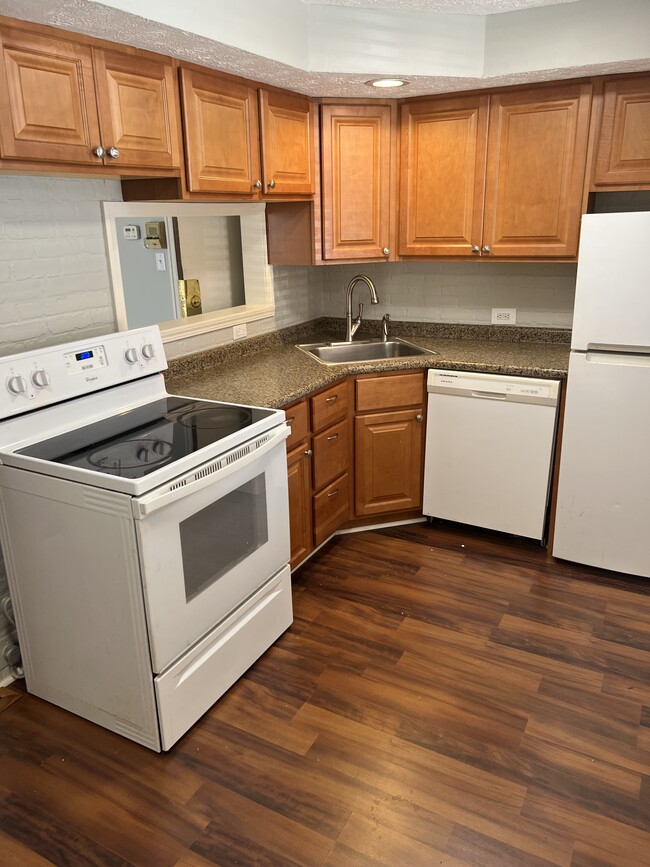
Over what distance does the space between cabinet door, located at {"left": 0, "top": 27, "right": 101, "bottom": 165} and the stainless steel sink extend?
1.71m

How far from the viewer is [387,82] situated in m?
2.82

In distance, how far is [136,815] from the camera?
182 centimetres

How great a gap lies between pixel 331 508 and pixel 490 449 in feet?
2.62

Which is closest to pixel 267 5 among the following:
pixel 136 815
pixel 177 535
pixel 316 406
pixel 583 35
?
pixel 583 35

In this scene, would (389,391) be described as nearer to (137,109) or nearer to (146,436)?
(146,436)

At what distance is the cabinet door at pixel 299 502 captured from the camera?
2.76 m

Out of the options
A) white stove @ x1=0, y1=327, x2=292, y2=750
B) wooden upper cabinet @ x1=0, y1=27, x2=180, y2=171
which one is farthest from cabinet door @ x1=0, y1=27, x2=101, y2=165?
white stove @ x1=0, y1=327, x2=292, y2=750

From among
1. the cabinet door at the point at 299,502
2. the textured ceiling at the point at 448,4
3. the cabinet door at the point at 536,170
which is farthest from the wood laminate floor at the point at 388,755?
the textured ceiling at the point at 448,4

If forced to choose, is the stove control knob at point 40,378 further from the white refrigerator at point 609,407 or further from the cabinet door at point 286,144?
the white refrigerator at point 609,407

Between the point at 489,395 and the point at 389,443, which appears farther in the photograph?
the point at 389,443

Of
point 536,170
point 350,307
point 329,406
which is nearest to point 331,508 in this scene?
point 329,406

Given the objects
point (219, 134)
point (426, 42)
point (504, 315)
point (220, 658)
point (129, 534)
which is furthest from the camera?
point (504, 315)

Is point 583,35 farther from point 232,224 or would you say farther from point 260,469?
point 260,469

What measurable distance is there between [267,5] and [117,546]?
1.93 metres
